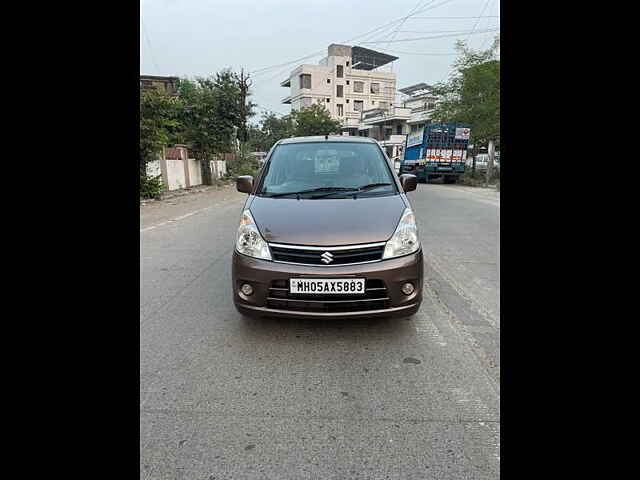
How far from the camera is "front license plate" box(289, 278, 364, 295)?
2.81 meters

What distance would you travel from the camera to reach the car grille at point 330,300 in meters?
2.86

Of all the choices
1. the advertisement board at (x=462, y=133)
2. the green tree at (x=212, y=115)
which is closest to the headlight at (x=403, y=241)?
the green tree at (x=212, y=115)

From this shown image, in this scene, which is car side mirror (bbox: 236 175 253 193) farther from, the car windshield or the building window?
the building window

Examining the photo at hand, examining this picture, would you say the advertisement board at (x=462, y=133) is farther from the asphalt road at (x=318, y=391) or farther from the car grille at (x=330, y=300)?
the car grille at (x=330, y=300)

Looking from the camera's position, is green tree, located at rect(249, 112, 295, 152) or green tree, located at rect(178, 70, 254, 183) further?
green tree, located at rect(249, 112, 295, 152)

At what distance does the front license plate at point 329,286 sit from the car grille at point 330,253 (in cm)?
13

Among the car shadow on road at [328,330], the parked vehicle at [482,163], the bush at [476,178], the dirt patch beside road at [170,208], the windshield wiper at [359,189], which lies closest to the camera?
the car shadow on road at [328,330]

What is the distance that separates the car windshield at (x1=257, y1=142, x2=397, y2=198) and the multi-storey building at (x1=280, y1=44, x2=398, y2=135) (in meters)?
54.1

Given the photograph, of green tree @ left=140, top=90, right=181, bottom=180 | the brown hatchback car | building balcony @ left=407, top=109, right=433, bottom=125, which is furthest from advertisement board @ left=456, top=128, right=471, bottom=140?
building balcony @ left=407, top=109, right=433, bottom=125

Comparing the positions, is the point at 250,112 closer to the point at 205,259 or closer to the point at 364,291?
the point at 205,259

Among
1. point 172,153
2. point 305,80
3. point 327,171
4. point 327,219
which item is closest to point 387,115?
point 305,80
